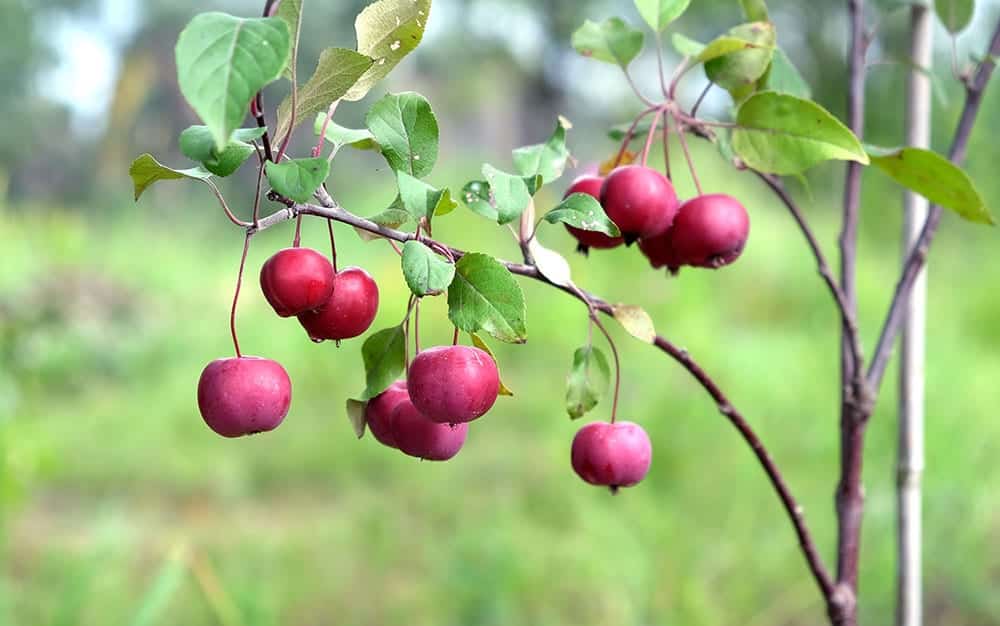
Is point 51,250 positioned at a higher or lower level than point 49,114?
higher

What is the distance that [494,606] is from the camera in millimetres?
1409

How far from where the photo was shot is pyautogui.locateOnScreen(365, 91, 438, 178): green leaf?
1.28 ft

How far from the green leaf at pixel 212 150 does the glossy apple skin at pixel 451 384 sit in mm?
99

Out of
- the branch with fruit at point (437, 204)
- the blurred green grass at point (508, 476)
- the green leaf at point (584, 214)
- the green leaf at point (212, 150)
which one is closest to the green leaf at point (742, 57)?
the branch with fruit at point (437, 204)

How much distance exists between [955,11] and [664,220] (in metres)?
0.35

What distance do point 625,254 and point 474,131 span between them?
213 inches

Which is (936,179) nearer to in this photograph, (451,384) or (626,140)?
(626,140)

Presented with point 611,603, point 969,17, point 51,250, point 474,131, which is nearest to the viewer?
point 969,17

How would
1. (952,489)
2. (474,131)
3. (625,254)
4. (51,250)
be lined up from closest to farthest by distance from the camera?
(952,489)
(625,254)
(51,250)
(474,131)

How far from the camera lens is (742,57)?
0.49 meters

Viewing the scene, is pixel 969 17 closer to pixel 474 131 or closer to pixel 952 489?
pixel 952 489

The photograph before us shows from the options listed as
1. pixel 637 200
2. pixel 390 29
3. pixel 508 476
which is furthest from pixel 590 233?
pixel 508 476

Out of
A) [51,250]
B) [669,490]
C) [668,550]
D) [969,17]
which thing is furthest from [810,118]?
[51,250]

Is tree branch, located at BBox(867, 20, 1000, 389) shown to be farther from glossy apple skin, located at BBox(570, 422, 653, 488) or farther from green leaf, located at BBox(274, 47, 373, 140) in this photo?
green leaf, located at BBox(274, 47, 373, 140)
